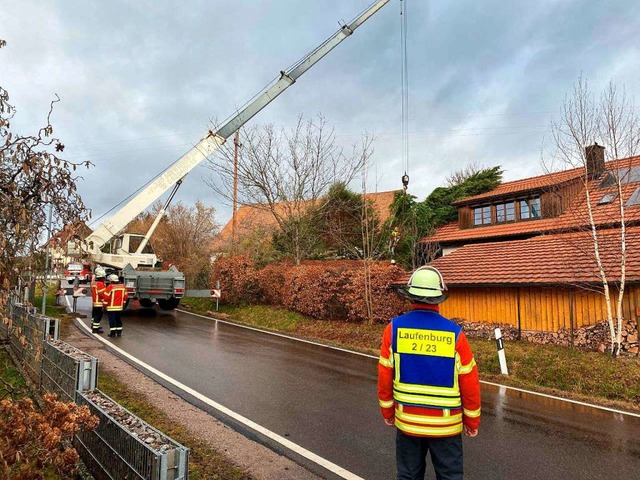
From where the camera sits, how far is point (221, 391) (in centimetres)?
691

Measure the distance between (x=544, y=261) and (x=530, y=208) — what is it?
9212mm

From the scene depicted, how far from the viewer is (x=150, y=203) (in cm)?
1583

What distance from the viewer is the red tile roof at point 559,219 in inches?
472

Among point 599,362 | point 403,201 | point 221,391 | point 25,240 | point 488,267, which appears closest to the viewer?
point 25,240

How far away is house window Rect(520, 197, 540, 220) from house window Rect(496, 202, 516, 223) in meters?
0.42

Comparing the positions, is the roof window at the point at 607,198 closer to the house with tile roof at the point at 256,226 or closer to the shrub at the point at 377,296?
the shrub at the point at 377,296

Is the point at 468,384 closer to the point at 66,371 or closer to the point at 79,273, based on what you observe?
the point at 66,371

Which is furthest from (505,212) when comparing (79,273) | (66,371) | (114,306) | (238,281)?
(66,371)

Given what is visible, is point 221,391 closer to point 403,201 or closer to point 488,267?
point 488,267

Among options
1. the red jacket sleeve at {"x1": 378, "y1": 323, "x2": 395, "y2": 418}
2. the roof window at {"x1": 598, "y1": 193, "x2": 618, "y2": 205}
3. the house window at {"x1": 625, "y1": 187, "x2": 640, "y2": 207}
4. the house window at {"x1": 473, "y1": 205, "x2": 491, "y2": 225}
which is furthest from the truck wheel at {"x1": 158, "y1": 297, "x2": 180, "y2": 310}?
the house window at {"x1": 625, "y1": 187, "x2": 640, "y2": 207}

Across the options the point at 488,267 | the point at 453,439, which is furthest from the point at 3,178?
the point at 488,267

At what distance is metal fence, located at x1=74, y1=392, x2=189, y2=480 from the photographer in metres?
2.71

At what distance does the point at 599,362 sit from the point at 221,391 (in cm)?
781

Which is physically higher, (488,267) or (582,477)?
(488,267)
